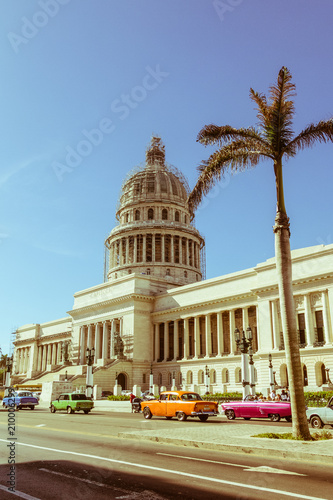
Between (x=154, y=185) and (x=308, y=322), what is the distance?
52296 millimetres

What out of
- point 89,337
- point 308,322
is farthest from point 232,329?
point 89,337

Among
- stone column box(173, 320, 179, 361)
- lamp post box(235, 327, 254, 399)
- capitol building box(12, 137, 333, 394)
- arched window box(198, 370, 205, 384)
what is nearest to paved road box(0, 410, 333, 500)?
lamp post box(235, 327, 254, 399)

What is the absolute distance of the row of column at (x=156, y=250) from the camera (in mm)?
87125

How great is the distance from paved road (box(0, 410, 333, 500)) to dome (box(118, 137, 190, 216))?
8035 centimetres

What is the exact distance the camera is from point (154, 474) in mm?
9539

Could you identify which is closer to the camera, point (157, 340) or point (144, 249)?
point (157, 340)

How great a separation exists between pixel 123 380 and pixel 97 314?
44.5 ft

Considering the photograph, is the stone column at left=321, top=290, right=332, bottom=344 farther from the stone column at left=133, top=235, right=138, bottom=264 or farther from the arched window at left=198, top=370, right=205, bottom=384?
the stone column at left=133, top=235, right=138, bottom=264

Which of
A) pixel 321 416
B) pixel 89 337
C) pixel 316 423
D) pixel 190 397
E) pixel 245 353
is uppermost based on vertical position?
pixel 89 337

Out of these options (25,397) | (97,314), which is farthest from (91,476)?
(97,314)

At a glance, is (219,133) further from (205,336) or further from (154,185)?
(154,185)

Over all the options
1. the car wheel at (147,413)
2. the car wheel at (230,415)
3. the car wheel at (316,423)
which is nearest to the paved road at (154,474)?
the car wheel at (316,423)

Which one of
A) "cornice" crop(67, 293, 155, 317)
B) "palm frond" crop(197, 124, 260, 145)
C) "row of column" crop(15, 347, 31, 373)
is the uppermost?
"cornice" crop(67, 293, 155, 317)

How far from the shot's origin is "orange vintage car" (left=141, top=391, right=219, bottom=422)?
2464 centimetres
